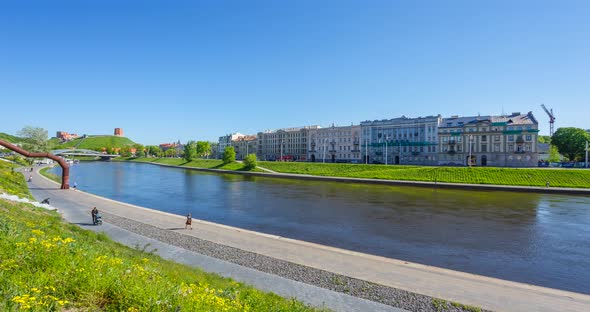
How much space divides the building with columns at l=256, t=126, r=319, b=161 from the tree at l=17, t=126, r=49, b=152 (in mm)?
83681

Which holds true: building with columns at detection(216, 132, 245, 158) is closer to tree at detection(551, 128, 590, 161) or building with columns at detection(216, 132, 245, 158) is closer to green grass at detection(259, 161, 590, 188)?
green grass at detection(259, 161, 590, 188)

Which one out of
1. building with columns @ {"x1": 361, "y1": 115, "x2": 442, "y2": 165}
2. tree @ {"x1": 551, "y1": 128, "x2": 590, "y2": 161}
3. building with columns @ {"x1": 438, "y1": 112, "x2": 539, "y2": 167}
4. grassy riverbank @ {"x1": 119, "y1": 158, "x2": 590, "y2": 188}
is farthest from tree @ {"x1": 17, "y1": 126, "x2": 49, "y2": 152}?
tree @ {"x1": 551, "y1": 128, "x2": 590, "y2": 161}

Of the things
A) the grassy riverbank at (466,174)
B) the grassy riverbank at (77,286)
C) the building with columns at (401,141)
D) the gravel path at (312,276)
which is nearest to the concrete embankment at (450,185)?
the grassy riverbank at (466,174)

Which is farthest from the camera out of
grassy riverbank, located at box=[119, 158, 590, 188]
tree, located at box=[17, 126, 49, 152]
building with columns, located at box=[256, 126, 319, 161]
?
building with columns, located at box=[256, 126, 319, 161]

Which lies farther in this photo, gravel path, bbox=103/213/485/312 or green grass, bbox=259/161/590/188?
green grass, bbox=259/161/590/188

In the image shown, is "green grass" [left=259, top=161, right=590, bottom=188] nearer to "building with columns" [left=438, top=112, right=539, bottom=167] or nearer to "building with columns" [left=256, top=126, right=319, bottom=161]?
"building with columns" [left=438, top=112, right=539, bottom=167]

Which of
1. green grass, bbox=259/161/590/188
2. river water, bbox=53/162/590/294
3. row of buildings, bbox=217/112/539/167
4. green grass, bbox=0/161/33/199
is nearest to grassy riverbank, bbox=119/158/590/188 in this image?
green grass, bbox=259/161/590/188

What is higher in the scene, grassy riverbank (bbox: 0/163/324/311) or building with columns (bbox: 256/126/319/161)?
building with columns (bbox: 256/126/319/161)

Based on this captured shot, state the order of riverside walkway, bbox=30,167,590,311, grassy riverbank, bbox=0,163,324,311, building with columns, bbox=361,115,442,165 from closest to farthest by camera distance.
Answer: grassy riverbank, bbox=0,163,324,311, riverside walkway, bbox=30,167,590,311, building with columns, bbox=361,115,442,165

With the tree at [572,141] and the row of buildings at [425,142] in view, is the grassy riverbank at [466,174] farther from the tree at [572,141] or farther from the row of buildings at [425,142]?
the tree at [572,141]

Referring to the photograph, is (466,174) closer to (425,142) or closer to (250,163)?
(425,142)

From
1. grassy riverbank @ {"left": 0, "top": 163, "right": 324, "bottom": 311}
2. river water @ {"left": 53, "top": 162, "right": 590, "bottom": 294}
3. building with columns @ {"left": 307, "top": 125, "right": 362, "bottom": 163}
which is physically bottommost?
river water @ {"left": 53, "top": 162, "right": 590, "bottom": 294}

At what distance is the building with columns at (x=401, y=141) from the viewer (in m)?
100

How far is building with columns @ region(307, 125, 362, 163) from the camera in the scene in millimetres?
119562
